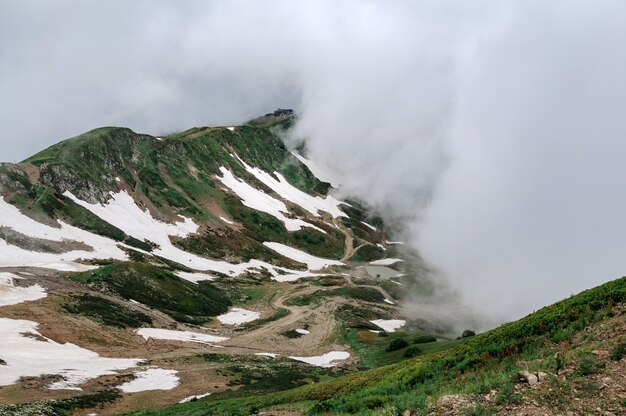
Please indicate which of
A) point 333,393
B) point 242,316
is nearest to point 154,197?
point 242,316

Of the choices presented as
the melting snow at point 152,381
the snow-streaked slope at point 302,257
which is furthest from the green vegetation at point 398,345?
the snow-streaked slope at point 302,257

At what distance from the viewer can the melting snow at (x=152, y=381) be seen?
44.4 meters

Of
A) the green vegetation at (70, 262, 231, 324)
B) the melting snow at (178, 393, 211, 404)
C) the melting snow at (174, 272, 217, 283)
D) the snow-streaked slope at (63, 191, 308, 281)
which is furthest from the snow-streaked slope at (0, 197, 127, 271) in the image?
the melting snow at (178, 393, 211, 404)

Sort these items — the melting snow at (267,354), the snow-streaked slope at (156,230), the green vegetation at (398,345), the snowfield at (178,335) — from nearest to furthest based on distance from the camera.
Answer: the green vegetation at (398,345), the snowfield at (178,335), the melting snow at (267,354), the snow-streaked slope at (156,230)

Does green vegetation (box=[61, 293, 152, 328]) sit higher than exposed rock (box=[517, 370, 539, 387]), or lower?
higher

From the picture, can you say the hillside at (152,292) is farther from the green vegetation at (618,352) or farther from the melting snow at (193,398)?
the green vegetation at (618,352)

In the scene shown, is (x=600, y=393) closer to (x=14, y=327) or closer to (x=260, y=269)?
(x=14, y=327)

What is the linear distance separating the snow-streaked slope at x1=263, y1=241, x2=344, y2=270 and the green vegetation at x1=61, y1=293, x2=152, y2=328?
312 feet

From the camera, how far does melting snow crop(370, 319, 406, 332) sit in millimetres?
100600

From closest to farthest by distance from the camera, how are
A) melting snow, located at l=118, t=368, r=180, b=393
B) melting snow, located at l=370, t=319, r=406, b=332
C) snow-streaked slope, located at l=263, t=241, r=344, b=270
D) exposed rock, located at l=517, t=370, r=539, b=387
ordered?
exposed rock, located at l=517, t=370, r=539, b=387, melting snow, located at l=118, t=368, r=180, b=393, melting snow, located at l=370, t=319, r=406, b=332, snow-streaked slope, located at l=263, t=241, r=344, b=270

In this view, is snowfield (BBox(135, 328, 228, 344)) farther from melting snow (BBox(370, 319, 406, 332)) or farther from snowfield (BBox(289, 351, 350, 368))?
melting snow (BBox(370, 319, 406, 332))

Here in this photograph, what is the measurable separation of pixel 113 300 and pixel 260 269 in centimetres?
6865

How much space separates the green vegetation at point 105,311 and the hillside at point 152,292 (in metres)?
0.33

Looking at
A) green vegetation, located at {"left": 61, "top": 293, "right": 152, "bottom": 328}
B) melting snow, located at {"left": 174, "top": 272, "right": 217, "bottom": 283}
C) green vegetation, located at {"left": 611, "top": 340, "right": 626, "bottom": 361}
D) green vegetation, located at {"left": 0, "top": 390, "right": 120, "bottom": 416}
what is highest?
melting snow, located at {"left": 174, "top": 272, "right": 217, "bottom": 283}
